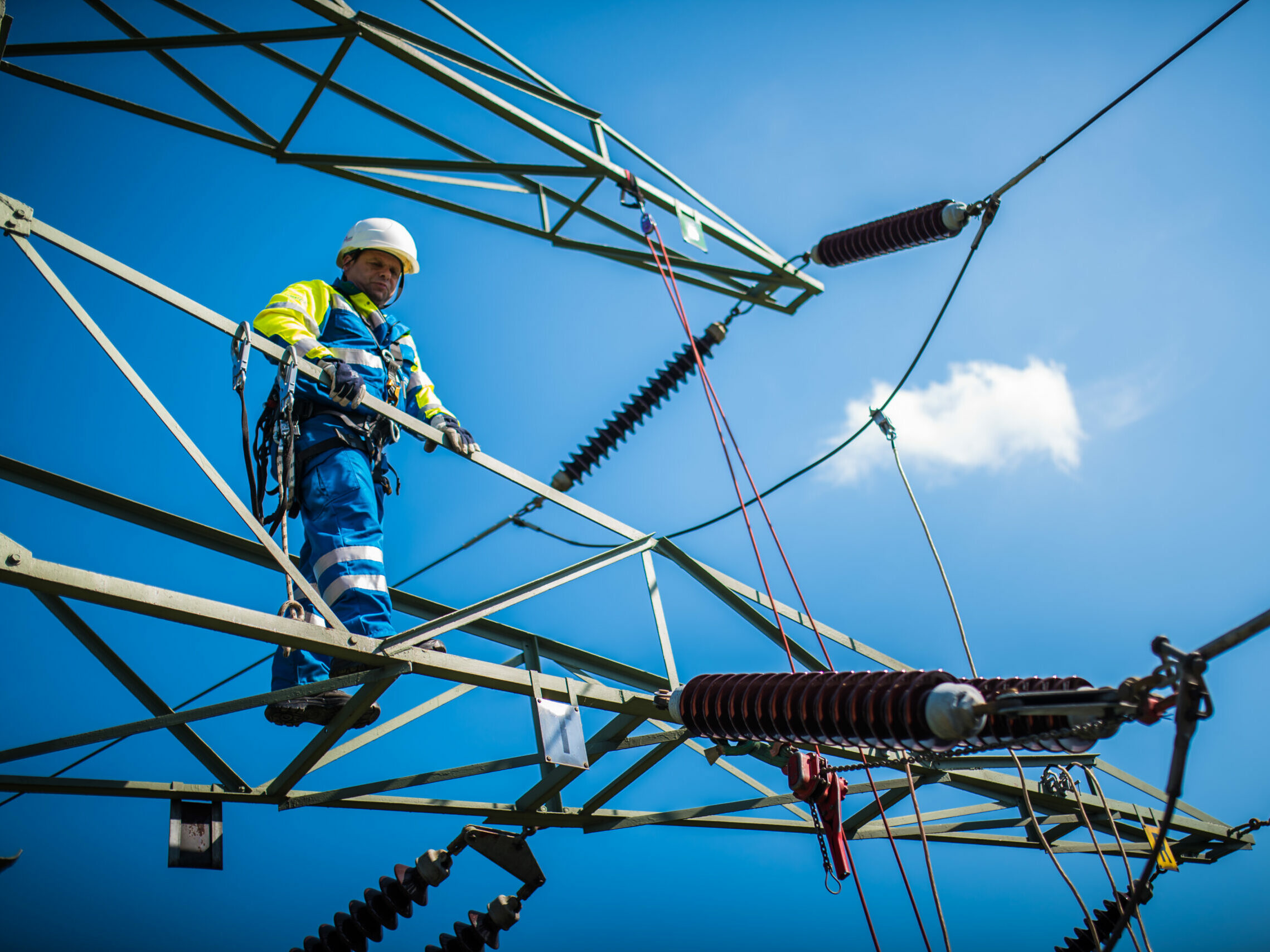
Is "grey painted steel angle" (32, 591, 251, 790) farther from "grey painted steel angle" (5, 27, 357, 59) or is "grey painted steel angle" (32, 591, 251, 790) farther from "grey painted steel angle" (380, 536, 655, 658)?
"grey painted steel angle" (5, 27, 357, 59)

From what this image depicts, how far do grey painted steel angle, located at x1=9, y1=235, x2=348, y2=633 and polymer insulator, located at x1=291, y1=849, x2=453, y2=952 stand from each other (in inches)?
71.0

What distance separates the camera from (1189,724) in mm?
2555

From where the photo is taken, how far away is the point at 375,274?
21.7ft

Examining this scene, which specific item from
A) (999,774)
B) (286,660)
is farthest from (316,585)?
(999,774)

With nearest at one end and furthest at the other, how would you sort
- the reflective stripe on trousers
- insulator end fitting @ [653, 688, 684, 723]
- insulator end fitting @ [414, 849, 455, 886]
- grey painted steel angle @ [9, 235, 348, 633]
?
1. grey painted steel angle @ [9, 235, 348, 633]
2. the reflective stripe on trousers
3. insulator end fitting @ [653, 688, 684, 723]
4. insulator end fitting @ [414, 849, 455, 886]

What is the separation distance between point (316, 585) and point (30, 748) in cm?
149

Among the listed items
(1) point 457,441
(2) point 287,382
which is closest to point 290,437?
(2) point 287,382

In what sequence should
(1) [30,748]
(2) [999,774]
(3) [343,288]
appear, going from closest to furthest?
(1) [30,748] < (3) [343,288] < (2) [999,774]

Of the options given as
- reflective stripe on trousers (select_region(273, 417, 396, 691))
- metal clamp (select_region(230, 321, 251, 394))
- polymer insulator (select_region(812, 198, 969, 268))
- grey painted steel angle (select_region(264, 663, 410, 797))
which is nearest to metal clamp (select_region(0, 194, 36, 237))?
metal clamp (select_region(230, 321, 251, 394))

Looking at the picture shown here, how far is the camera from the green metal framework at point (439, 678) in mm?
4109

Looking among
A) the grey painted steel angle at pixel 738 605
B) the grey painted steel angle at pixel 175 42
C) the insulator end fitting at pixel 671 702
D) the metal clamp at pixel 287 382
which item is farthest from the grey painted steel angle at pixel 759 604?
the grey painted steel angle at pixel 175 42

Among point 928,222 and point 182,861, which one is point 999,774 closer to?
point 928,222

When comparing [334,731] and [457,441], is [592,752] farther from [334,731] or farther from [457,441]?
[457,441]

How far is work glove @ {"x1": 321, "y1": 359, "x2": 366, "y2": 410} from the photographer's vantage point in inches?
210
